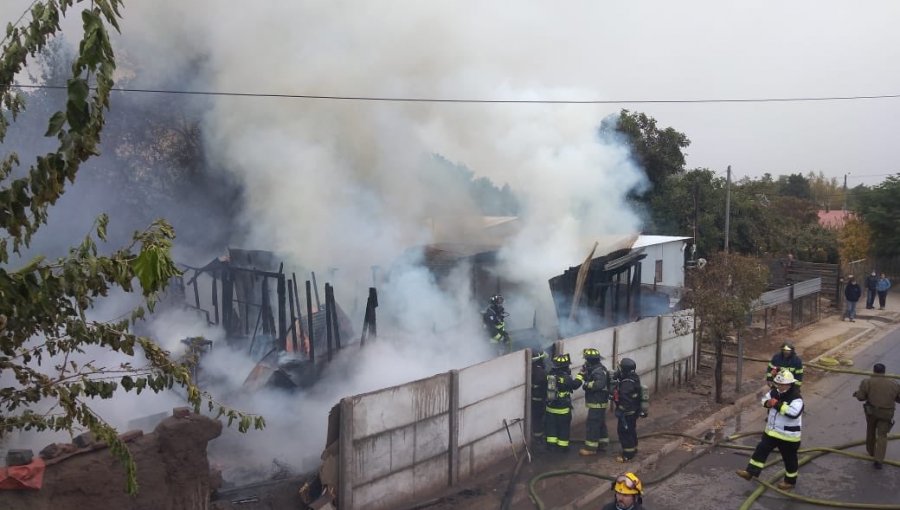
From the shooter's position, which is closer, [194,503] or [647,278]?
[194,503]

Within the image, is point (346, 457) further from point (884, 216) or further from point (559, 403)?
point (884, 216)

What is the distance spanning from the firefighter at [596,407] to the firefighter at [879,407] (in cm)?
265

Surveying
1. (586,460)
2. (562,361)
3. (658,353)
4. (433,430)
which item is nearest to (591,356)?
(562,361)

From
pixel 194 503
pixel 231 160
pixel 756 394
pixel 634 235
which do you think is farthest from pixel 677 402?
pixel 231 160

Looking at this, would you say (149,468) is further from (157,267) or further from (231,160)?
(231,160)

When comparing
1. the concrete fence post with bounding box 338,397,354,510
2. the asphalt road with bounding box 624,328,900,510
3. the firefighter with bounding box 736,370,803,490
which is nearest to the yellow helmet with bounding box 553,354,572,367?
the asphalt road with bounding box 624,328,900,510

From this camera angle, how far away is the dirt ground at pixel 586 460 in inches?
251

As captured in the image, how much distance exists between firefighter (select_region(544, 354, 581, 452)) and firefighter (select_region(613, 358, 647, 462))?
496 mm

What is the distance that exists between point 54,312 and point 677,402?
8.93 metres

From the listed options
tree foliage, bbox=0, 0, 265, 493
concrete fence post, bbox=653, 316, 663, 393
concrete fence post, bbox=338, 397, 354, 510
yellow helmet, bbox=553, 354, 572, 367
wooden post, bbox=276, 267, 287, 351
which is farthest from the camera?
wooden post, bbox=276, 267, 287, 351

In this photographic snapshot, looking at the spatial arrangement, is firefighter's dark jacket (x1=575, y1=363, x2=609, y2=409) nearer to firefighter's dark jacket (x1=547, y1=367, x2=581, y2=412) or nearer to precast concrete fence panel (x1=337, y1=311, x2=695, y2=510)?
firefighter's dark jacket (x1=547, y1=367, x2=581, y2=412)

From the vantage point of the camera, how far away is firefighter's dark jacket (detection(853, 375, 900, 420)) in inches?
269

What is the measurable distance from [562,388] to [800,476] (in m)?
2.63

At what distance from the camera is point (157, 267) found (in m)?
2.26
